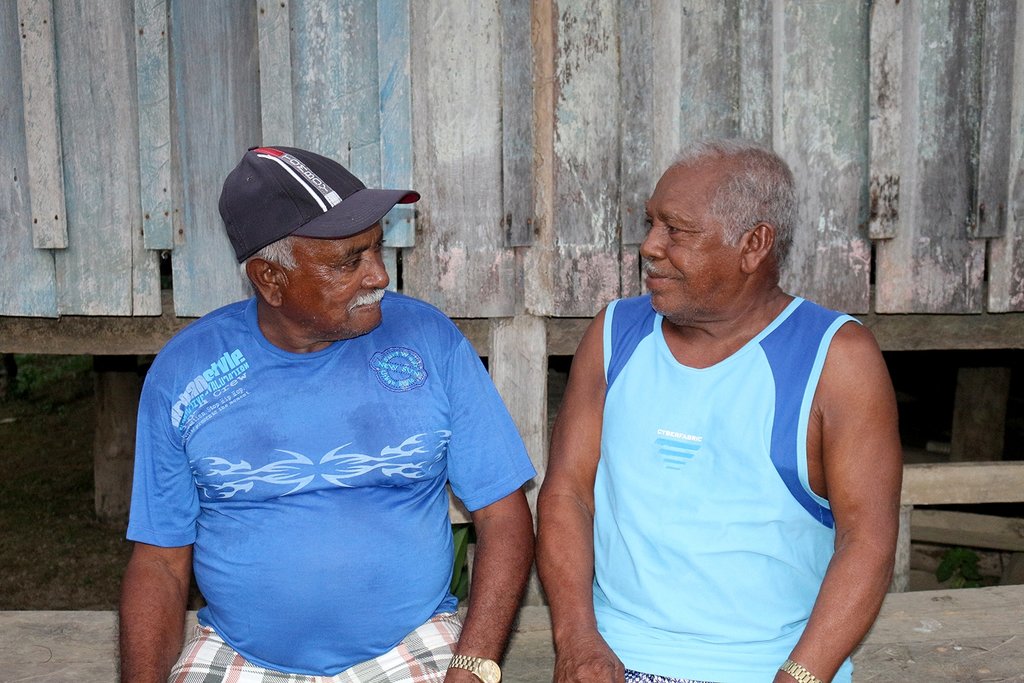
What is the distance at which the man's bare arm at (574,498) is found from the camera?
7.93ft

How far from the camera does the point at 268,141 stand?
3.41 meters

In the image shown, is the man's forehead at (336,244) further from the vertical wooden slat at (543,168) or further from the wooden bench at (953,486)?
the wooden bench at (953,486)

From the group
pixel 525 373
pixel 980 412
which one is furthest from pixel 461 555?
pixel 980 412

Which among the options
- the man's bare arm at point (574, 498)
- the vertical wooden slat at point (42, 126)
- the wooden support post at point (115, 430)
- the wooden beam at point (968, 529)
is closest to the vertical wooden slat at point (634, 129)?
the man's bare arm at point (574, 498)

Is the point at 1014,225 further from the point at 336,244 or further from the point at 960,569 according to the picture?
the point at 960,569

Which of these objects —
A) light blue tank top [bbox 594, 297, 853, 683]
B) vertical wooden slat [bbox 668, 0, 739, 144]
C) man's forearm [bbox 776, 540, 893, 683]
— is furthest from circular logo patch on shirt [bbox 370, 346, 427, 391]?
vertical wooden slat [bbox 668, 0, 739, 144]

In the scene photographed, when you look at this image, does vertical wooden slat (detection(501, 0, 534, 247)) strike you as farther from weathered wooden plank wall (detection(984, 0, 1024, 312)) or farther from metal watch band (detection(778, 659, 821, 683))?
metal watch band (detection(778, 659, 821, 683))

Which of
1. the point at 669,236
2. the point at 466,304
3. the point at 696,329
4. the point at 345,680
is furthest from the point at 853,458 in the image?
the point at 466,304

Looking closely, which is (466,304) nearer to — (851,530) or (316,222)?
(316,222)

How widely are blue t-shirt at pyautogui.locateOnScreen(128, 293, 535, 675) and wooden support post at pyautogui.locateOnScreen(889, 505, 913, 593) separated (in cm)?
206

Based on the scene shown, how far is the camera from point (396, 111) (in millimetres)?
3402

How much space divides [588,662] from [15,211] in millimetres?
2422

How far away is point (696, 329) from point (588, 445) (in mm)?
375

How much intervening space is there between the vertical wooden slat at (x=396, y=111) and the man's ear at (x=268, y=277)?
40.1 inches
